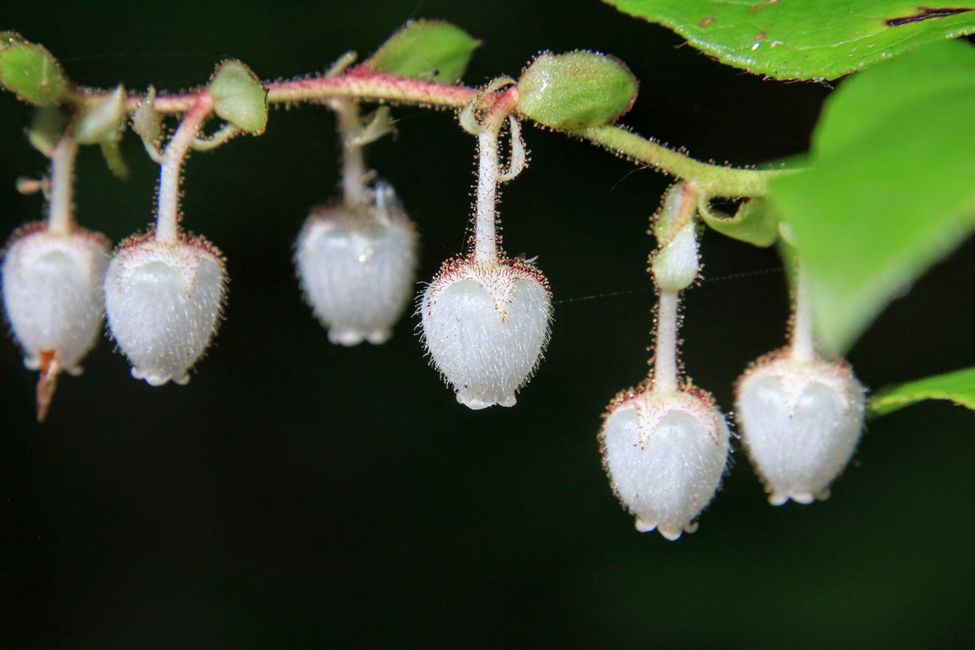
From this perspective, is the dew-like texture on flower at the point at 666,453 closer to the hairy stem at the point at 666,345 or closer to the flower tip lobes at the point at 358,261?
the hairy stem at the point at 666,345

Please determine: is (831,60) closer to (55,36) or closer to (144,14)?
(144,14)

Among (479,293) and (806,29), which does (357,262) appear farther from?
(806,29)

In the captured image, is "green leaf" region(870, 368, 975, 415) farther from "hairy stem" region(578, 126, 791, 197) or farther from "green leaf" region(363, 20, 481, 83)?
"green leaf" region(363, 20, 481, 83)

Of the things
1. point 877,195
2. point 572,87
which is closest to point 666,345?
point 572,87

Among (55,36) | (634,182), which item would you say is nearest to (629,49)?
(634,182)

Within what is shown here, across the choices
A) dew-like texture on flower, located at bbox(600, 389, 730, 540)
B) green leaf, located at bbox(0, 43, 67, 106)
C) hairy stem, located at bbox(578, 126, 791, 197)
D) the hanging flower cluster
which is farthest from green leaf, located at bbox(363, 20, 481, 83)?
dew-like texture on flower, located at bbox(600, 389, 730, 540)
